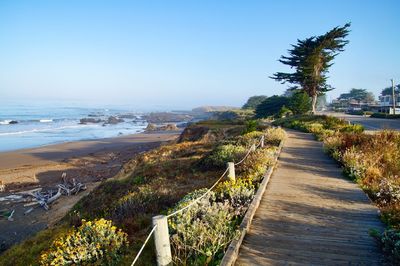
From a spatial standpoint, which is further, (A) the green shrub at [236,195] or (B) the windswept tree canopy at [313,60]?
(B) the windswept tree canopy at [313,60]

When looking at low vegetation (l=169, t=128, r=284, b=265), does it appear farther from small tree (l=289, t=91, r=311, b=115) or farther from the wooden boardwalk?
small tree (l=289, t=91, r=311, b=115)

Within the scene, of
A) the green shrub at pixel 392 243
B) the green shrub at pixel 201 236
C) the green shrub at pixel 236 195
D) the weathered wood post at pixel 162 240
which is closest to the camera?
the weathered wood post at pixel 162 240

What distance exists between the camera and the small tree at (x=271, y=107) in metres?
53.9

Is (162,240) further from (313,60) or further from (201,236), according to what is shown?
(313,60)

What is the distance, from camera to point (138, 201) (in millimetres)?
9539

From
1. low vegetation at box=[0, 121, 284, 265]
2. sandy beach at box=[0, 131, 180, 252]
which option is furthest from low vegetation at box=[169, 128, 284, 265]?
sandy beach at box=[0, 131, 180, 252]

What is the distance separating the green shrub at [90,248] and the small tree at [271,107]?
49.5 m

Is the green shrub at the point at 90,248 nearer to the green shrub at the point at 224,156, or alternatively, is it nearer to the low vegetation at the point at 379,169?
the low vegetation at the point at 379,169

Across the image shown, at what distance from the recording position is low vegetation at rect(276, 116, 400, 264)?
554 centimetres

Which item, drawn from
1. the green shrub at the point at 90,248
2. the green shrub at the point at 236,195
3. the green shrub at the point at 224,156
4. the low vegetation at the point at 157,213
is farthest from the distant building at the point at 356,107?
the green shrub at the point at 90,248

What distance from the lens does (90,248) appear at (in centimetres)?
580

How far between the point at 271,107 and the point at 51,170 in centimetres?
3865

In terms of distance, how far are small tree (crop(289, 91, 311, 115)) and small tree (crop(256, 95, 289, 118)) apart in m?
10.6

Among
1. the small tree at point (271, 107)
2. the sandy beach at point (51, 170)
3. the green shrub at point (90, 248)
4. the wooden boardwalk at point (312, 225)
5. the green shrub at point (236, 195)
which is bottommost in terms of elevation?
the sandy beach at point (51, 170)
